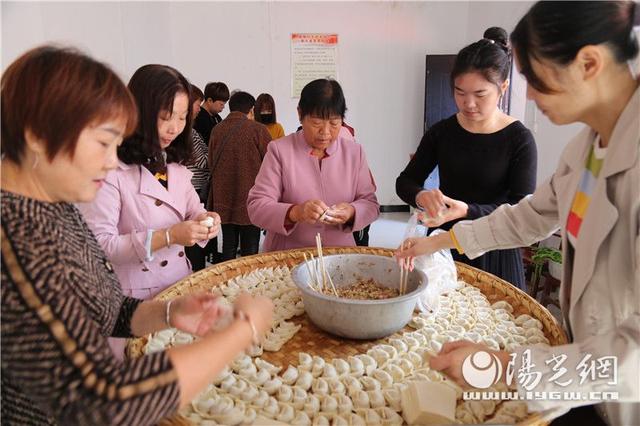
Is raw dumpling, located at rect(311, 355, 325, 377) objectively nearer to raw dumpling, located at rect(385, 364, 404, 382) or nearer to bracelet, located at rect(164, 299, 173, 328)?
raw dumpling, located at rect(385, 364, 404, 382)

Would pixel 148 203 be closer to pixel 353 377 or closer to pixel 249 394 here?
pixel 249 394

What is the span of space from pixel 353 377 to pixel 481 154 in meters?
1.04

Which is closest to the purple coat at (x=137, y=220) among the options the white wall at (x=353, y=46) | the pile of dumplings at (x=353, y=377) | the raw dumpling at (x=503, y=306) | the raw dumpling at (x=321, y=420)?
the pile of dumplings at (x=353, y=377)

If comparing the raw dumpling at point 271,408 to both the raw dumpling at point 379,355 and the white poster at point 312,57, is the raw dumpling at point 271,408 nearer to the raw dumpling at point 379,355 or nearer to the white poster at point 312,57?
the raw dumpling at point 379,355

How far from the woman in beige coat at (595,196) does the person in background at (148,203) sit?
2.78ft

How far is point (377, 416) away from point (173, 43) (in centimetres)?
526

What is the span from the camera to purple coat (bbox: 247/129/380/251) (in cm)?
176

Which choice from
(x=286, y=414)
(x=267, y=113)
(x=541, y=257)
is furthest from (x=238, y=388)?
(x=267, y=113)

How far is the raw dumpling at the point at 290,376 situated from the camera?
1000 millimetres

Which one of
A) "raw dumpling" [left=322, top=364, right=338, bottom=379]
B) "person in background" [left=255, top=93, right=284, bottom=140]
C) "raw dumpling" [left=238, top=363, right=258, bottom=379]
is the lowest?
"raw dumpling" [left=238, top=363, right=258, bottom=379]

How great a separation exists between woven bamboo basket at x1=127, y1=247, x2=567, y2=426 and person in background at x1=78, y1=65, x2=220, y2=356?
0.12 m

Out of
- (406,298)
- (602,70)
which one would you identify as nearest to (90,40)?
(406,298)

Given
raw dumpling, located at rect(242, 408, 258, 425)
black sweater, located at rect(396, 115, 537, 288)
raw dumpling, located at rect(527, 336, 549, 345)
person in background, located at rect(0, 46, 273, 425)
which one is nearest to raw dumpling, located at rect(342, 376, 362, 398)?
raw dumpling, located at rect(242, 408, 258, 425)

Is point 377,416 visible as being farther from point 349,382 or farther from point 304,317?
point 304,317
